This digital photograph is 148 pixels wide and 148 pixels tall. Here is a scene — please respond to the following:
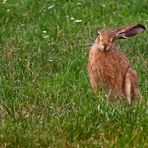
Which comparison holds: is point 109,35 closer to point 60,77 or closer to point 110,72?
Answer: point 110,72

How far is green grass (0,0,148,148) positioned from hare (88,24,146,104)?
141 mm

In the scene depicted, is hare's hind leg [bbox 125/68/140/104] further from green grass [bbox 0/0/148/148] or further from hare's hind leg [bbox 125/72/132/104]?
green grass [bbox 0/0/148/148]

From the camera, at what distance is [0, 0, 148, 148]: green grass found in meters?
5.75

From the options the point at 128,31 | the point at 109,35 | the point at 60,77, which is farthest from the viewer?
the point at 60,77

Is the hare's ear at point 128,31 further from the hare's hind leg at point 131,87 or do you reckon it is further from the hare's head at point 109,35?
the hare's hind leg at point 131,87

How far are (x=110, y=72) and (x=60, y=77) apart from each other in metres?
1.12

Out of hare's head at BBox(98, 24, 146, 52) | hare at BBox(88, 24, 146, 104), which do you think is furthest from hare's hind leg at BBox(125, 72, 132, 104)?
hare's head at BBox(98, 24, 146, 52)

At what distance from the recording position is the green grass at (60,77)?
575cm

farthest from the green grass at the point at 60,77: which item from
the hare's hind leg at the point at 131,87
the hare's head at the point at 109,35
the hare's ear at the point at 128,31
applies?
the hare's ear at the point at 128,31

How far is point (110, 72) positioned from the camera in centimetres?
639

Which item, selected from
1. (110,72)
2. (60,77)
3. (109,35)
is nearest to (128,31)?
(109,35)

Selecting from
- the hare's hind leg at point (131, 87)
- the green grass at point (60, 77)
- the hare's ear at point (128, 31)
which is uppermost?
the hare's ear at point (128, 31)

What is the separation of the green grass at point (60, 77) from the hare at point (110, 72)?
141 mm

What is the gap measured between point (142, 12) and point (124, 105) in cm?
478
